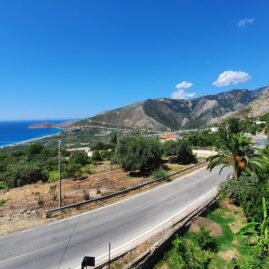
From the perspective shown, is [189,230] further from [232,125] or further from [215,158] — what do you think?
[232,125]

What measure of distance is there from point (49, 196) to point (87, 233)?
27.3 ft

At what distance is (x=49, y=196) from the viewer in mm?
22938

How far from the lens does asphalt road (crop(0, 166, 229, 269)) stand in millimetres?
12953

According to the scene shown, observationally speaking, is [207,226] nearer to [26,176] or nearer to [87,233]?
[87,233]

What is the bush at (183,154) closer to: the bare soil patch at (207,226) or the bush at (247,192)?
the bush at (247,192)

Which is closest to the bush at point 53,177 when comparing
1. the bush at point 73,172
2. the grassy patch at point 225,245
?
the bush at point 73,172

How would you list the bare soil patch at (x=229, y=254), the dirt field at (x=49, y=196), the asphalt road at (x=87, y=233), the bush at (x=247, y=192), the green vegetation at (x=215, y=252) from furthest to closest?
the bush at (x=247, y=192), the dirt field at (x=49, y=196), the bare soil patch at (x=229, y=254), the green vegetation at (x=215, y=252), the asphalt road at (x=87, y=233)

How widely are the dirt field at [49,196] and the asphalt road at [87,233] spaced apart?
1.40 m

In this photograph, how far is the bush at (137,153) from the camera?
3216 cm

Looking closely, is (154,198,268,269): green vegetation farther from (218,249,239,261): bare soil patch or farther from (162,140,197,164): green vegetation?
(162,140,197,164): green vegetation

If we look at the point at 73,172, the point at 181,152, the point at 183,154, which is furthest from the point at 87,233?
the point at 183,154

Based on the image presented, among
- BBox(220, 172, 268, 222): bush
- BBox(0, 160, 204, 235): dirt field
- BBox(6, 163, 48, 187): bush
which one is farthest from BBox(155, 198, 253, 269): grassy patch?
BBox(6, 163, 48, 187): bush

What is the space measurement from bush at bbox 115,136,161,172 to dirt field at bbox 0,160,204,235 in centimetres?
144

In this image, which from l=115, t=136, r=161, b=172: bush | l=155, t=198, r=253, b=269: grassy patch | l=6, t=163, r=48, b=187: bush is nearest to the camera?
l=155, t=198, r=253, b=269: grassy patch
